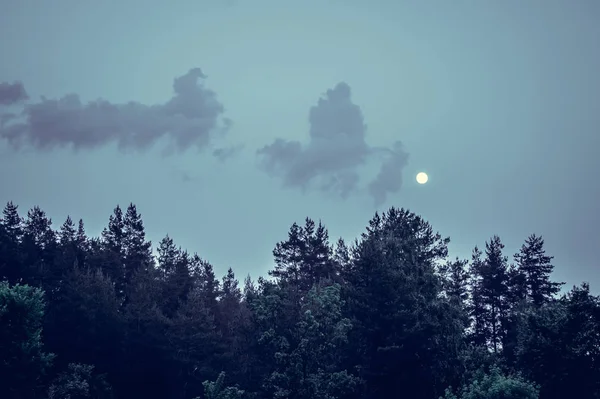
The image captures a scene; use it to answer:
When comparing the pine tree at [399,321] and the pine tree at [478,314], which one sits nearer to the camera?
the pine tree at [399,321]

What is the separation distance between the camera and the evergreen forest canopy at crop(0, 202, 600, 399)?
43625mm

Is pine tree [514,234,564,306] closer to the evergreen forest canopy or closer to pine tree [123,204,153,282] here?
the evergreen forest canopy

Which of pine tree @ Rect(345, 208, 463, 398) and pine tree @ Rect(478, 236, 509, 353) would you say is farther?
pine tree @ Rect(478, 236, 509, 353)

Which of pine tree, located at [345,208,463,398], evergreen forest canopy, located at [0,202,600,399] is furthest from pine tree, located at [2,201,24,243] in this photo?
pine tree, located at [345,208,463,398]

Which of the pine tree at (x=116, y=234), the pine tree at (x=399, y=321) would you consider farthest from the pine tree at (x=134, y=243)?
the pine tree at (x=399, y=321)

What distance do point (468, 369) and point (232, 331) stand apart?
91.6 ft

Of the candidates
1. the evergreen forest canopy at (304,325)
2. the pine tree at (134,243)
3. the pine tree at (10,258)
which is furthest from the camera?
the pine tree at (134,243)

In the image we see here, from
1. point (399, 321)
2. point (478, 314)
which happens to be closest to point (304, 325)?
point (399, 321)

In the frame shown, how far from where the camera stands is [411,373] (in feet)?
151

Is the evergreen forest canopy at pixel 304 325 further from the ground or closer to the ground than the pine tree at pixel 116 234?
closer to the ground

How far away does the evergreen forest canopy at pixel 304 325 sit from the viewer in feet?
143

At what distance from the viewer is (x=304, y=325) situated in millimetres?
50062

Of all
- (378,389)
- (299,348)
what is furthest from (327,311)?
(378,389)

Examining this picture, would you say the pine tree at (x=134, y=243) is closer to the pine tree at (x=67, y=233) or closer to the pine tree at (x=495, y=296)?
the pine tree at (x=67, y=233)
